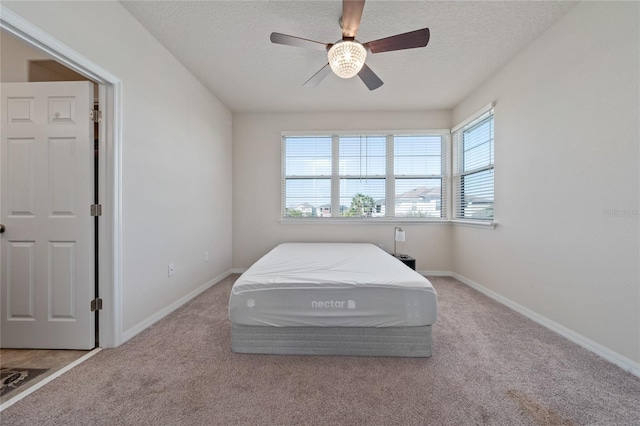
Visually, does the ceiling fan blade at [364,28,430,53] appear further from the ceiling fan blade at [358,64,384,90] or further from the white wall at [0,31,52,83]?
the white wall at [0,31,52,83]

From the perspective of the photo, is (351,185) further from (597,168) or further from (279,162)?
(597,168)

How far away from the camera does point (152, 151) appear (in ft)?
7.36

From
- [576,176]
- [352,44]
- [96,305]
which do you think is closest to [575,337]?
[576,176]

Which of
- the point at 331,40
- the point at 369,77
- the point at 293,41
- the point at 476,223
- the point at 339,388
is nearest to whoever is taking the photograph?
the point at 339,388

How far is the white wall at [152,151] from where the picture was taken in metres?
1.71

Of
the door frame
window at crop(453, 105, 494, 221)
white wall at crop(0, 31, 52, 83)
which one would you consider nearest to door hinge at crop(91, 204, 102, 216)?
the door frame

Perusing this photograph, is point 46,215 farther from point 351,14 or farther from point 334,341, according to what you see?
point 351,14

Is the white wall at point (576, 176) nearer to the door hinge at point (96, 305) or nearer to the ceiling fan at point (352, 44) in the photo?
the ceiling fan at point (352, 44)

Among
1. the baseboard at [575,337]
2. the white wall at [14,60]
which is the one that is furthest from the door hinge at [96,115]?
the baseboard at [575,337]

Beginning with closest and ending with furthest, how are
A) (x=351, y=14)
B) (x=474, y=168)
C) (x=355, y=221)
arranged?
(x=351, y=14) → (x=474, y=168) → (x=355, y=221)

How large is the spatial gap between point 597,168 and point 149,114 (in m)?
3.71

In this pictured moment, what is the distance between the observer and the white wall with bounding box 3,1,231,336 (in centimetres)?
171

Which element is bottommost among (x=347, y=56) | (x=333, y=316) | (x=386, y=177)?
(x=333, y=316)

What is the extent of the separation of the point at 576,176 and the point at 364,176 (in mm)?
2464
